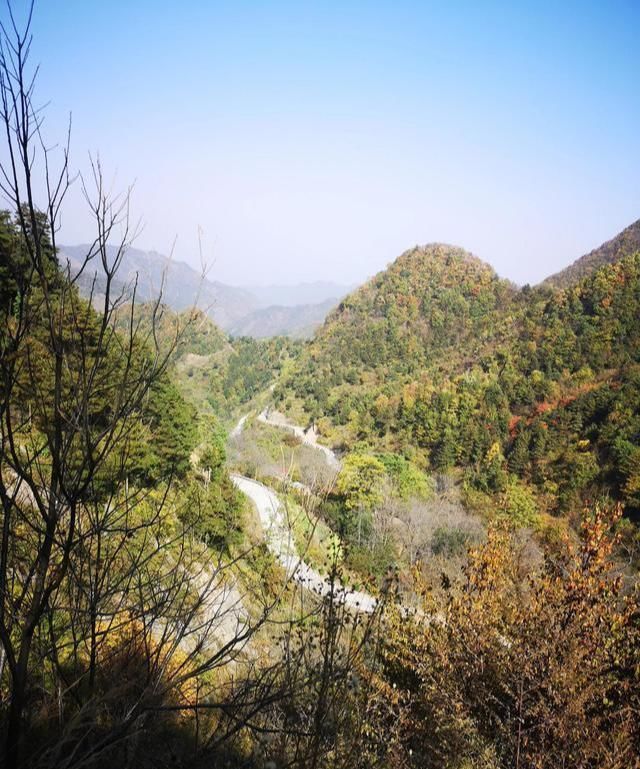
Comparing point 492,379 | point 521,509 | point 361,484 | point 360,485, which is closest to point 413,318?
point 492,379

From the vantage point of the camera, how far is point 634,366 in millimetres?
34188

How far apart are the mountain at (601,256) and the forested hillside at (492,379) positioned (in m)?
14.4

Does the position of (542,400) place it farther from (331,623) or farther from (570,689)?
(331,623)

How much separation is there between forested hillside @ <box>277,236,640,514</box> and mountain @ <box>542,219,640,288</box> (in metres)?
14.4

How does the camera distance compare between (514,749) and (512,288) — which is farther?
(512,288)

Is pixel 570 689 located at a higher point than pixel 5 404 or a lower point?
lower

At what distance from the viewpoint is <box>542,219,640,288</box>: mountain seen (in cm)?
7038

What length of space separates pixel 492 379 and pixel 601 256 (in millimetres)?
51954

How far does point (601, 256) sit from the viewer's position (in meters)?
77.6

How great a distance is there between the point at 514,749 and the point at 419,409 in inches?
1484

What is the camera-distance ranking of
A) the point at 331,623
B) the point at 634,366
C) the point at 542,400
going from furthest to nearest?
the point at 542,400 < the point at 634,366 < the point at 331,623

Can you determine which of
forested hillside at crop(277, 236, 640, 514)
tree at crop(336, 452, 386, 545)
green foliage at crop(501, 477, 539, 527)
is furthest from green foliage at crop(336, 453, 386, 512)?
forested hillside at crop(277, 236, 640, 514)

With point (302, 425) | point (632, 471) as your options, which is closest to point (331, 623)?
point (632, 471)

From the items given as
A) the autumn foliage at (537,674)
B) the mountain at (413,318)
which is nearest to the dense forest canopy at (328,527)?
the autumn foliage at (537,674)
